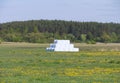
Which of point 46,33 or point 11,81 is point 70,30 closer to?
point 46,33

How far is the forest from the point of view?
175 metres

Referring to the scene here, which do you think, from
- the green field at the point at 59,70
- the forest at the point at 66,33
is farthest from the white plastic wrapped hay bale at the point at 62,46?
the forest at the point at 66,33

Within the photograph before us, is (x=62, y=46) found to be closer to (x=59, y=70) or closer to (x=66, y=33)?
(x=59, y=70)

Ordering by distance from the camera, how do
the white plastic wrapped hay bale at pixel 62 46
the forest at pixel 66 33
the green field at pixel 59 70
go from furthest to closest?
1. the forest at pixel 66 33
2. the white plastic wrapped hay bale at pixel 62 46
3. the green field at pixel 59 70

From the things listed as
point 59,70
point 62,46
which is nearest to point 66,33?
point 62,46

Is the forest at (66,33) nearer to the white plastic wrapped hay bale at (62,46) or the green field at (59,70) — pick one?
the white plastic wrapped hay bale at (62,46)

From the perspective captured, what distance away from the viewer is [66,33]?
194125mm

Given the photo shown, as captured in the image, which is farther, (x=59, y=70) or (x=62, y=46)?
(x=62, y=46)

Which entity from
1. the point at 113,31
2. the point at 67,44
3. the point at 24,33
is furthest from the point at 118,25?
the point at 67,44

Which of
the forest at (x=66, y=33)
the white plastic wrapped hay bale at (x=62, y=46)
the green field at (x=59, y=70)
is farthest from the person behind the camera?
the forest at (x=66, y=33)

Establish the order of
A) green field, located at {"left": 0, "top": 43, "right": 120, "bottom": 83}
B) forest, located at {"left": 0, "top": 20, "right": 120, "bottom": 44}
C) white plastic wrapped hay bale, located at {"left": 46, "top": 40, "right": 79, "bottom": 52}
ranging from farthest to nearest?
forest, located at {"left": 0, "top": 20, "right": 120, "bottom": 44}, white plastic wrapped hay bale, located at {"left": 46, "top": 40, "right": 79, "bottom": 52}, green field, located at {"left": 0, "top": 43, "right": 120, "bottom": 83}

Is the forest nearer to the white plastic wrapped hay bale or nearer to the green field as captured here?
the white plastic wrapped hay bale

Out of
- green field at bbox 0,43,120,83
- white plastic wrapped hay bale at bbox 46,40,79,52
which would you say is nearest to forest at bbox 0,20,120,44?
white plastic wrapped hay bale at bbox 46,40,79,52

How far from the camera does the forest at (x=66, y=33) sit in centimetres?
17538
